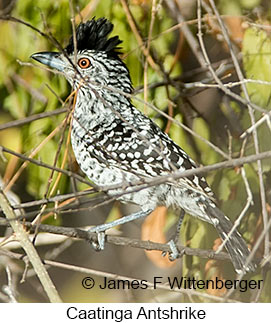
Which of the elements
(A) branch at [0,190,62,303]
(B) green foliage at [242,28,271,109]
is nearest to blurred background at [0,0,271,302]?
(B) green foliage at [242,28,271,109]

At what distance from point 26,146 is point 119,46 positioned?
41 cm

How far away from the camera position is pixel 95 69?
164 centimetres

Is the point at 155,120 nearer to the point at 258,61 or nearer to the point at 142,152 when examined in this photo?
the point at 142,152

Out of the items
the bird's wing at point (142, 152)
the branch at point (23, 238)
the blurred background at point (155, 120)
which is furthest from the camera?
the blurred background at point (155, 120)

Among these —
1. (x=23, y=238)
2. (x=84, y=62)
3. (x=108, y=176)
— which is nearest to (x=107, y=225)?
(x=108, y=176)

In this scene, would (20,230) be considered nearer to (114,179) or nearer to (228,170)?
(114,179)

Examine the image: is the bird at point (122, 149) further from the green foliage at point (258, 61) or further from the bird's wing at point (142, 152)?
the green foliage at point (258, 61)

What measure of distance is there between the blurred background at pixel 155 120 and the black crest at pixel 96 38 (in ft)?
0.10

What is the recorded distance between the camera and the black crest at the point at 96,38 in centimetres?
154

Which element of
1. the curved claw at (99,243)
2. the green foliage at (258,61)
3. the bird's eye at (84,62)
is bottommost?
the curved claw at (99,243)

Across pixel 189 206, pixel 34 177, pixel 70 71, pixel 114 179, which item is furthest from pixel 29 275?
pixel 70 71

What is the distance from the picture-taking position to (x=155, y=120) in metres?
1.61

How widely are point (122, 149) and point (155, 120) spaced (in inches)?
6.0

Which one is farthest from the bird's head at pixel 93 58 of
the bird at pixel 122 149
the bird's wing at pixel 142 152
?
the bird's wing at pixel 142 152
